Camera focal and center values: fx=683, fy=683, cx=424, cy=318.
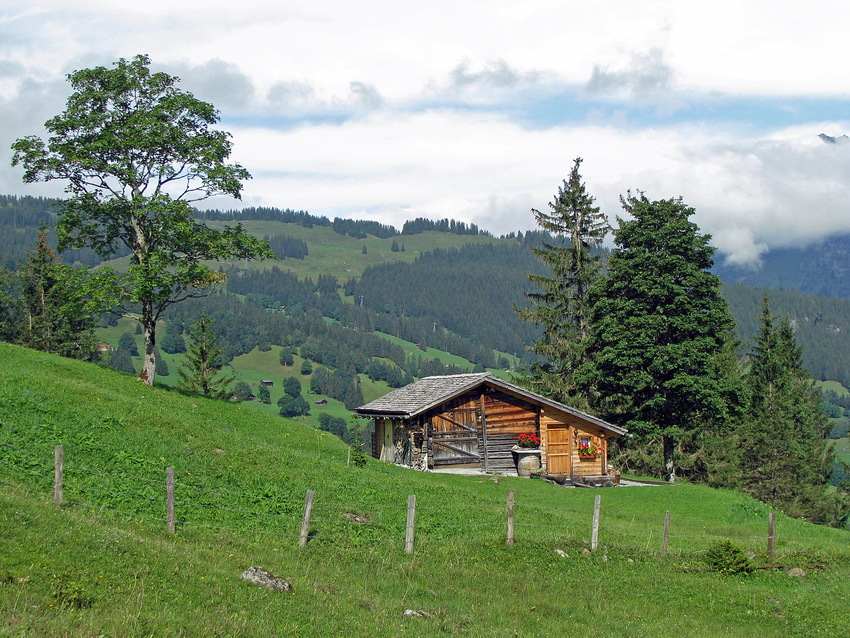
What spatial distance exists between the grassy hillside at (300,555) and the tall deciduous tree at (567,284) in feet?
72.0

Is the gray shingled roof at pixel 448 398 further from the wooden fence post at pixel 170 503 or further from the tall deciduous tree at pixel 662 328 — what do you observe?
the wooden fence post at pixel 170 503

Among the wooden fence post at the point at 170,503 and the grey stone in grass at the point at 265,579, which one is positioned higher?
the wooden fence post at the point at 170,503

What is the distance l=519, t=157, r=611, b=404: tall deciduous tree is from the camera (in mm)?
49500

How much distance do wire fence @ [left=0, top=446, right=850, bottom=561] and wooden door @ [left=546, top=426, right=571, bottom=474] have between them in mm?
15837

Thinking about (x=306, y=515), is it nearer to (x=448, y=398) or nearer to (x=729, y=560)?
(x=729, y=560)

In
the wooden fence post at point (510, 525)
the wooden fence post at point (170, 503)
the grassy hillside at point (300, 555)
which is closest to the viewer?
the grassy hillside at point (300, 555)

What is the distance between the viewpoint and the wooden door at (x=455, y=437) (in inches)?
1597

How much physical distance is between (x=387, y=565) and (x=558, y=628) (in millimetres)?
4251

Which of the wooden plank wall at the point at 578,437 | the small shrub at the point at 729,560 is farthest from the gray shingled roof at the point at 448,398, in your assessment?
the small shrub at the point at 729,560

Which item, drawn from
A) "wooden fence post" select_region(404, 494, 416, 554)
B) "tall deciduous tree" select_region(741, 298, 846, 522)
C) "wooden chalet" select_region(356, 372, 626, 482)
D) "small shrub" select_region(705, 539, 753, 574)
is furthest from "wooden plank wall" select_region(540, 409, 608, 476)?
"wooden fence post" select_region(404, 494, 416, 554)

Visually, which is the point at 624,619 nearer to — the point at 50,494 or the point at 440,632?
the point at 440,632

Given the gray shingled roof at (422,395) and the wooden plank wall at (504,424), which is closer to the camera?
the gray shingled roof at (422,395)

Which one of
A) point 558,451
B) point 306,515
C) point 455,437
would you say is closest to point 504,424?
point 455,437

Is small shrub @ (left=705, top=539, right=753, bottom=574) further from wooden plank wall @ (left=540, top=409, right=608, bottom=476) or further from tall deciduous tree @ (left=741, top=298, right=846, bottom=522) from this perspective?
tall deciduous tree @ (left=741, top=298, right=846, bottom=522)
